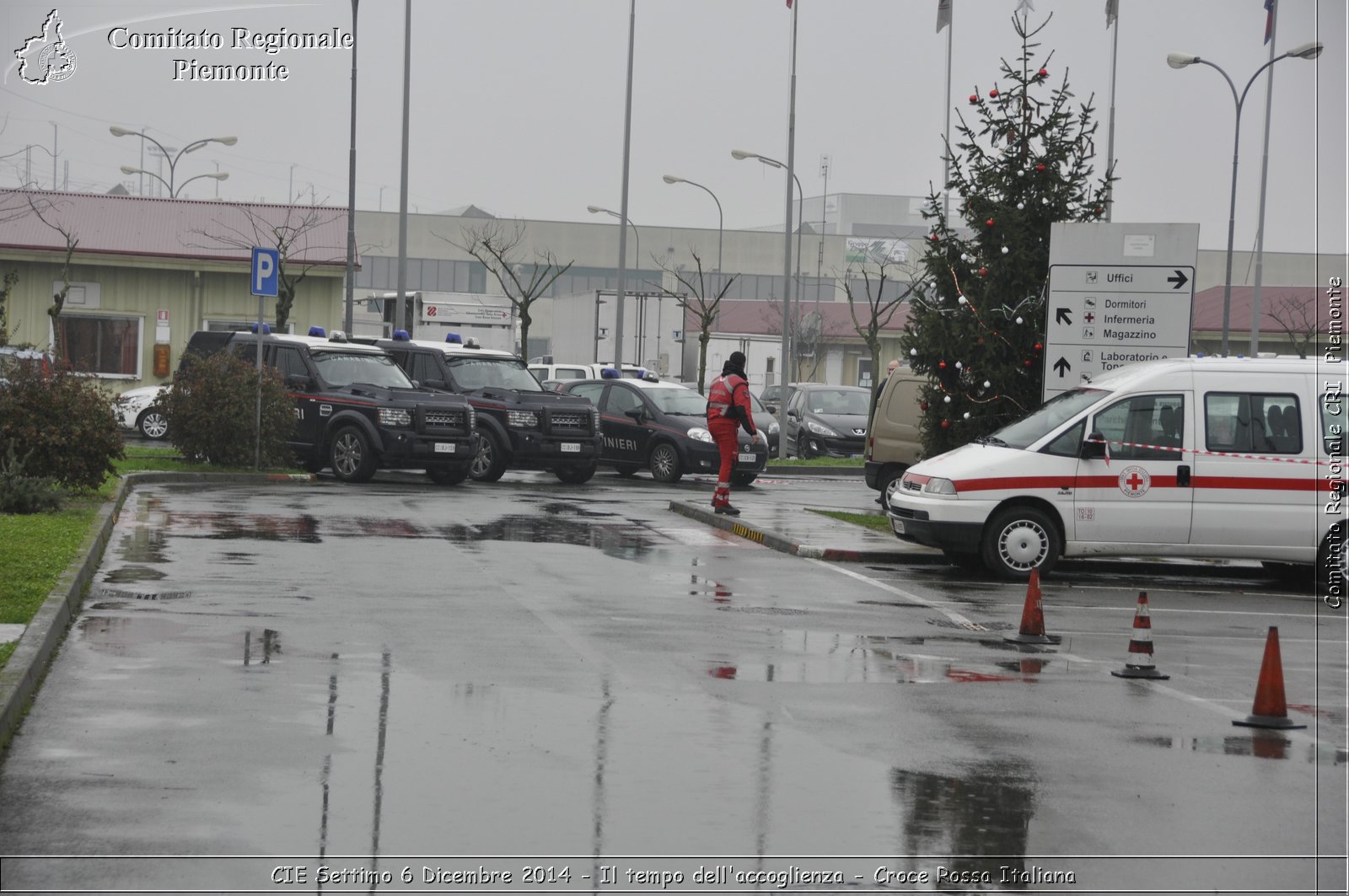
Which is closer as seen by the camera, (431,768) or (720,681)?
(431,768)

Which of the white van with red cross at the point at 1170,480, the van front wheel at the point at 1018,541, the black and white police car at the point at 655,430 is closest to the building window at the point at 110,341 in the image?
the black and white police car at the point at 655,430

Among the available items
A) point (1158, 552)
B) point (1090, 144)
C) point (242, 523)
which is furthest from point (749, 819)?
point (1090, 144)

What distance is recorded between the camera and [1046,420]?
15688 millimetres

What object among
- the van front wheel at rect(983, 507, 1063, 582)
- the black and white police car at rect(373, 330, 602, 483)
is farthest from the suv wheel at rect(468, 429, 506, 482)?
the van front wheel at rect(983, 507, 1063, 582)

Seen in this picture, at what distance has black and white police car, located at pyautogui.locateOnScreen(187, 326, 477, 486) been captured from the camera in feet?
79.9

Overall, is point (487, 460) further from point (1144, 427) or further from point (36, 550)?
point (36, 550)

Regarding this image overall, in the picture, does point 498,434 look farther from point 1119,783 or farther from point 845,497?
point 1119,783

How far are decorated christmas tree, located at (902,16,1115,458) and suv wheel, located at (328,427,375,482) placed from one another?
8.87 meters

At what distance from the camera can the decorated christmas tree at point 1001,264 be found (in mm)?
19062

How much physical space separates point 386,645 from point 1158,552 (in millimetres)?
7887

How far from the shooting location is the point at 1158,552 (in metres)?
15.2

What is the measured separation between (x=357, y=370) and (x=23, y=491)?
9.84 metres

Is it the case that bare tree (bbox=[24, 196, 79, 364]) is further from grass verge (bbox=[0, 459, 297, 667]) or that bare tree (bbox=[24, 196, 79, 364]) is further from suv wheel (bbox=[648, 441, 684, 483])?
grass verge (bbox=[0, 459, 297, 667])

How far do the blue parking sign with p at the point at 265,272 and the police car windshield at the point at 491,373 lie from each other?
3.73 meters
